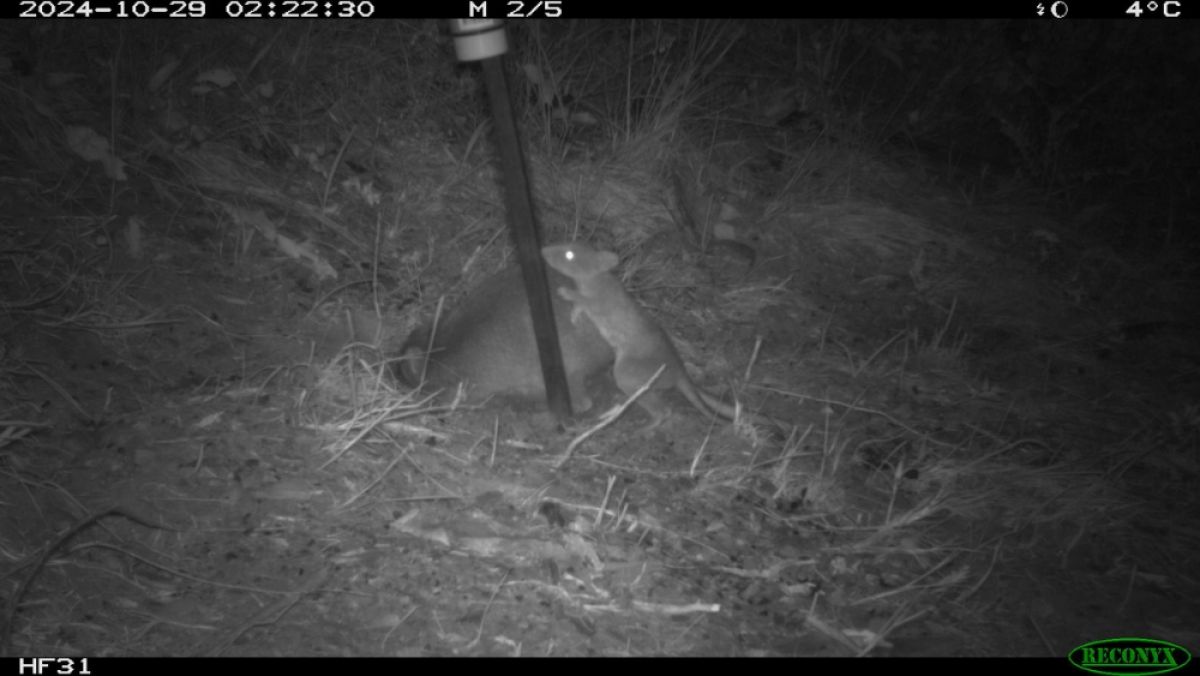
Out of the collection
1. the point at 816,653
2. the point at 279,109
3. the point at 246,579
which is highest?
the point at 279,109

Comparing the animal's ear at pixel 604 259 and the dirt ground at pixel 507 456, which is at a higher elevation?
the animal's ear at pixel 604 259

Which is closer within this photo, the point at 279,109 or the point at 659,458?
the point at 659,458

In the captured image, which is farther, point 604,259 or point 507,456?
point 604,259

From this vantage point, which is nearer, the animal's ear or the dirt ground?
the dirt ground

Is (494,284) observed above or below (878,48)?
below

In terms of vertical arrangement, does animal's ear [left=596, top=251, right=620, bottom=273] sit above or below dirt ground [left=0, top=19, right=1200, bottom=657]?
above

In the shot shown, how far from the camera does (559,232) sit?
439cm

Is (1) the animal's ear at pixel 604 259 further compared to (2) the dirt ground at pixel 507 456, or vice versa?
(1) the animal's ear at pixel 604 259

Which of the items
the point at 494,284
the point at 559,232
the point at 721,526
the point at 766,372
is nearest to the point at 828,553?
the point at 721,526

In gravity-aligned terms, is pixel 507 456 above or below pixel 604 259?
below

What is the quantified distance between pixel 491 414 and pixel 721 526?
106 centimetres

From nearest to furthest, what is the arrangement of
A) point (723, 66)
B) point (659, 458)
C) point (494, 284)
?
1. point (659, 458)
2. point (494, 284)
3. point (723, 66)

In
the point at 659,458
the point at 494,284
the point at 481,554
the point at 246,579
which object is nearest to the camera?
the point at 246,579

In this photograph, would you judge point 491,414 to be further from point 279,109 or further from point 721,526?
point 279,109
